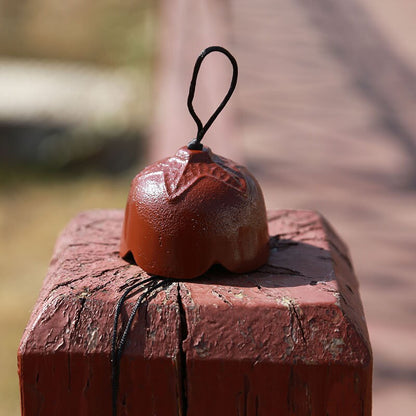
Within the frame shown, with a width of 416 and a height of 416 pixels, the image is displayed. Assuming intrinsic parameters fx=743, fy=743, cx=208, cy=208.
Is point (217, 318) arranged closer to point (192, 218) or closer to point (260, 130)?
point (192, 218)

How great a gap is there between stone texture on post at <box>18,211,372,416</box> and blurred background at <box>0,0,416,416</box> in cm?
114

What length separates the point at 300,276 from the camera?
1098mm

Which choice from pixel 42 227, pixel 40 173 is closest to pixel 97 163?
pixel 40 173

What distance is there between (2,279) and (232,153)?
1.61 meters

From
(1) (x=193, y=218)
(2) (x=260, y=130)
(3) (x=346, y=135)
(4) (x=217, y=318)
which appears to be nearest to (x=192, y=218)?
(1) (x=193, y=218)

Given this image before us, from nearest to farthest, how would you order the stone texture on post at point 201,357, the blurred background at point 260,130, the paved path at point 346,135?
the stone texture on post at point 201,357
the paved path at point 346,135
the blurred background at point 260,130

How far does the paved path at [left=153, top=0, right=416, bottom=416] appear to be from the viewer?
8.37 ft

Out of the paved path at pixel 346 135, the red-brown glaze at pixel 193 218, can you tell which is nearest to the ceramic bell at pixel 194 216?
the red-brown glaze at pixel 193 218

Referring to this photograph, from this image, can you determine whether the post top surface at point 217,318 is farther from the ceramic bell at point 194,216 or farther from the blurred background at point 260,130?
the blurred background at point 260,130

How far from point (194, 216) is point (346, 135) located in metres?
2.94

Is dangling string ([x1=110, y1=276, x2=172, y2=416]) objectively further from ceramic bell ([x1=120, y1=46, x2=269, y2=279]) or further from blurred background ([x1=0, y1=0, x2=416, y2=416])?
blurred background ([x1=0, y1=0, x2=416, y2=416])

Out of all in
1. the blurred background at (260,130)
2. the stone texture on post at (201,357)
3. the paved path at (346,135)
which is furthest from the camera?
the blurred background at (260,130)

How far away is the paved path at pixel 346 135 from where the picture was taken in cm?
255

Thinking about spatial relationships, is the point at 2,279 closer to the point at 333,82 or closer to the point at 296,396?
the point at 333,82
